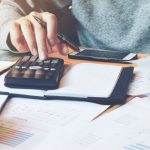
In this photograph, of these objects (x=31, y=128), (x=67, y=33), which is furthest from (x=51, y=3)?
(x=31, y=128)

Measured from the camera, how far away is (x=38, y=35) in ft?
2.71

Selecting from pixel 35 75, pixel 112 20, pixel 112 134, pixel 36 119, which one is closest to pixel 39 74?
pixel 35 75

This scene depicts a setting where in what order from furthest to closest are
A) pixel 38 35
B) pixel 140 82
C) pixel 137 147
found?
pixel 38 35 → pixel 140 82 → pixel 137 147

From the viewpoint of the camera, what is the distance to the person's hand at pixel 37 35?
32.4 inches

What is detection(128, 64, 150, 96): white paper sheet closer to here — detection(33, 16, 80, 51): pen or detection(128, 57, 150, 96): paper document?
detection(128, 57, 150, 96): paper document

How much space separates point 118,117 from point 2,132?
7.0 inches

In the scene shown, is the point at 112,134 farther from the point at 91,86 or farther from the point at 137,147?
the point at 91,86

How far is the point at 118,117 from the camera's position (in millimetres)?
538

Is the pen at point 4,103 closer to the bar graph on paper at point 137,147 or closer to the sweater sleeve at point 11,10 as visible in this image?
Answer: the bar graph on paper at point 137,147

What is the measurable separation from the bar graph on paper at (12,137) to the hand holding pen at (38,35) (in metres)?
0.29

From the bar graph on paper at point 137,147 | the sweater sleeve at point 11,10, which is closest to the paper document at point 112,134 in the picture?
the bar graph on paper at point 137,147

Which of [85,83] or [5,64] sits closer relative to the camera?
[85,83]

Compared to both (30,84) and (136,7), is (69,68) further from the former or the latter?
(136,7)

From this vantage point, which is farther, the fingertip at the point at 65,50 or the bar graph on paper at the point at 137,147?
the fingertip at the point at 65,50
